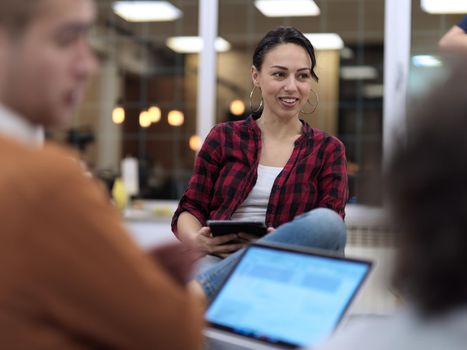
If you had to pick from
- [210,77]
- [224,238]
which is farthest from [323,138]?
[210,77]

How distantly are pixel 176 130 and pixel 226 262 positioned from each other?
3438 millimetres

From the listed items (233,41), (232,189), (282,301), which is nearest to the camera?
(282,301)

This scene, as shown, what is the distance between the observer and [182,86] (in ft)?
16.5

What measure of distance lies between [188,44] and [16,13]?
13.2ft

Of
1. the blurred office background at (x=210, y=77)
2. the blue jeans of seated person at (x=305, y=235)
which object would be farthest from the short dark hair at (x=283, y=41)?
the blurred office background at (x=210, y=77)

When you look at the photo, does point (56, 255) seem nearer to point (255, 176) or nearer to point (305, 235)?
point (305, 235)

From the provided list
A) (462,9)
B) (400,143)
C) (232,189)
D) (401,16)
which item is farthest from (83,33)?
(462,9)

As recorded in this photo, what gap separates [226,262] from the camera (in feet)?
5.63

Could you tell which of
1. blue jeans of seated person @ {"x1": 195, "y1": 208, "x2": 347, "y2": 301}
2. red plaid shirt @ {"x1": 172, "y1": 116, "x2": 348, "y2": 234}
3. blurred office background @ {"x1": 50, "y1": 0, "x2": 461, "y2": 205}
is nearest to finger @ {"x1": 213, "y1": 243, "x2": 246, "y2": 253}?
red plaid shirt @ {"x1": 172, "y1": 116, "x2": 348, "y2": 234}

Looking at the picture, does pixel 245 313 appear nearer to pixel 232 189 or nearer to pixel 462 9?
pixel 232 189

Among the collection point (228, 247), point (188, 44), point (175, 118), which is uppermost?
point (188, 44)

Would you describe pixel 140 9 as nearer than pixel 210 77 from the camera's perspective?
No

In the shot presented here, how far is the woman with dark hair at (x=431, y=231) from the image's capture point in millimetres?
771

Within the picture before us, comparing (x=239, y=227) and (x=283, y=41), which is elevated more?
(x=283, y=41)
